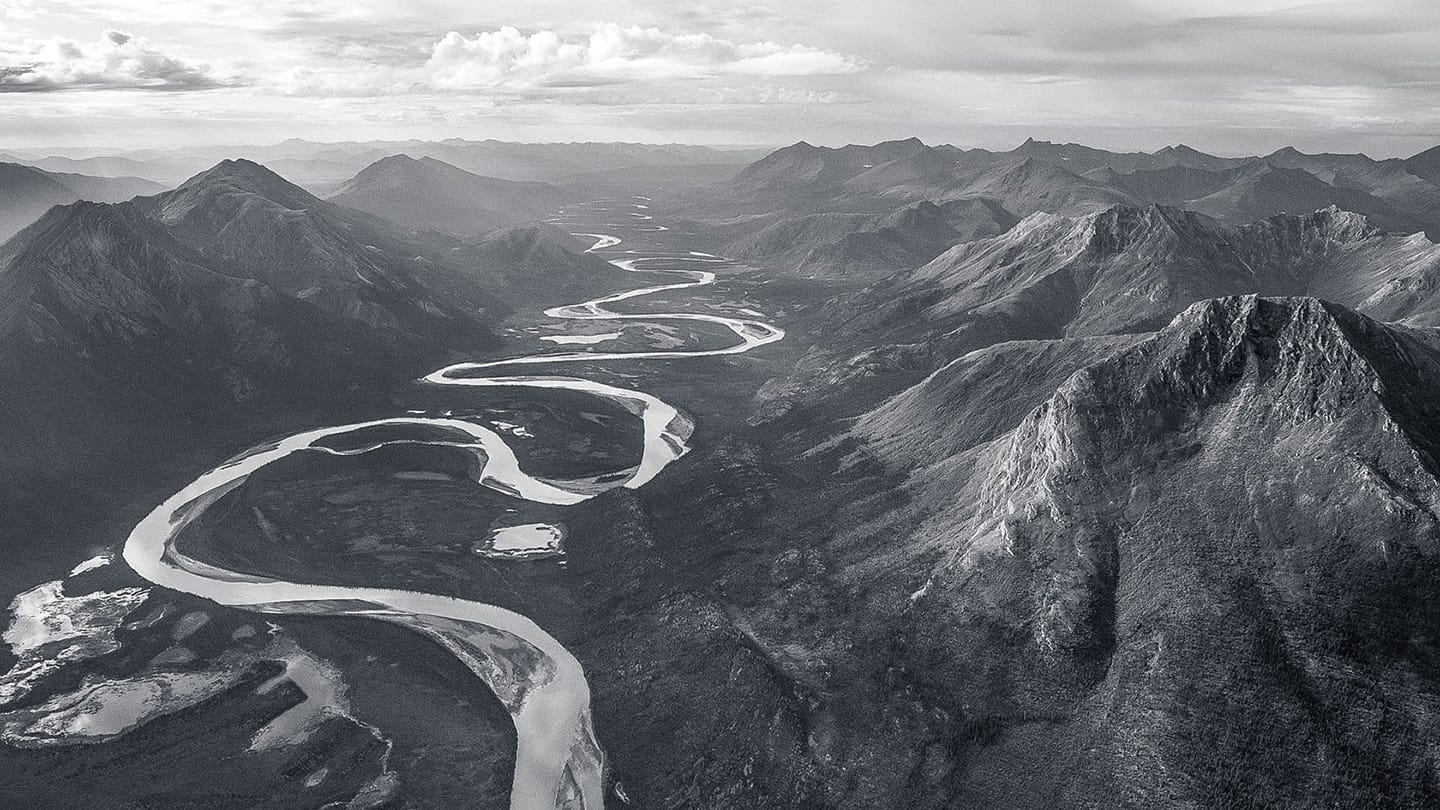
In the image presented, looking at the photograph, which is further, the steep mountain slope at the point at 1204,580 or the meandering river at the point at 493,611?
the meandering river at the point at 493,611

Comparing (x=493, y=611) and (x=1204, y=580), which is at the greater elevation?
(x=1204, y=580)

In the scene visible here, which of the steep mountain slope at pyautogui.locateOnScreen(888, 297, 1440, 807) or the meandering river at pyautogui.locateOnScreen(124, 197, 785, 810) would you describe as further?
the meandering river at pyautogui.locateOnScreen(124, 197, 785, 810)

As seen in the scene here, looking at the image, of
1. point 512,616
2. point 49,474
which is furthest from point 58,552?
point 512,616

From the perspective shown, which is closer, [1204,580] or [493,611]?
[1204,580]

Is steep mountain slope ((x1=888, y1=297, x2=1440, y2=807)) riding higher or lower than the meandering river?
Result: higher

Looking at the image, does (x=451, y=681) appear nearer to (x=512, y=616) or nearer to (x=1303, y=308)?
(x=512, y=616)

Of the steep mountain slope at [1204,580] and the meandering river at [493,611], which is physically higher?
the steep mountain slope at [1204,580]

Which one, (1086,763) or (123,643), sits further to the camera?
(123,643)

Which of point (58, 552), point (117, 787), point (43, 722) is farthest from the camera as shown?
point (58, 552)
